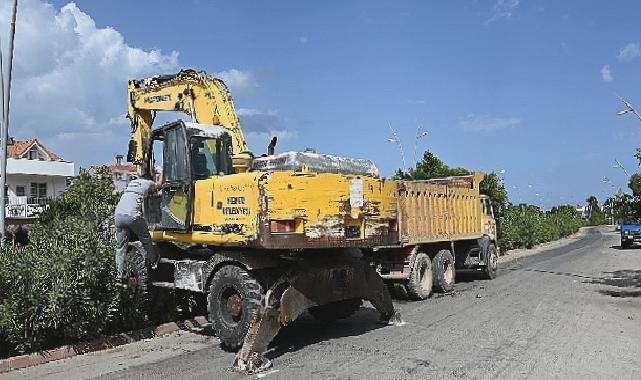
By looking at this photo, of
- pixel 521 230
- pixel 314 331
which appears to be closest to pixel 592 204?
pixel 521 230

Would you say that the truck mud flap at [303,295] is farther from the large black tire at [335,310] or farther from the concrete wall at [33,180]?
the concrete wall at [33,180]

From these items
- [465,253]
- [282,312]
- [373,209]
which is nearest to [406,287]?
[465,253]

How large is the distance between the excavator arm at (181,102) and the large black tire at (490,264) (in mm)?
10565

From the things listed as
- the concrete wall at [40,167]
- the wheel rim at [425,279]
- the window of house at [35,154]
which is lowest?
the wheel rim at [425,279]

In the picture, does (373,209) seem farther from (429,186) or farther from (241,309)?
(429,186)

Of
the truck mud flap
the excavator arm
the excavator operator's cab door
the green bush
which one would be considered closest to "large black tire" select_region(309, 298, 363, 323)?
the truck mud flap

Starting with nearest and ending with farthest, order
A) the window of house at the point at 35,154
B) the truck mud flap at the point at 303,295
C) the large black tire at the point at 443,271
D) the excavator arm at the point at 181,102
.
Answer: the truck mud flap at the point at 303,295 → the excavator arm at the point at 181,102 → the large black tire at the point at 443,271 → the window of house at the point at 35,154

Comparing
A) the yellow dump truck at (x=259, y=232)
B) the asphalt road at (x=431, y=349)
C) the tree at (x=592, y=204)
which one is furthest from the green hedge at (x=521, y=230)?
the tree at (x=592, y=204)

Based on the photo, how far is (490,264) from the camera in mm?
19594

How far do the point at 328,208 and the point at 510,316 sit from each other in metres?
5.22

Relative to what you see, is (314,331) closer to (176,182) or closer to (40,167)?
(176,182)

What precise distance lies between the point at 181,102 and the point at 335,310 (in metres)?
5.28

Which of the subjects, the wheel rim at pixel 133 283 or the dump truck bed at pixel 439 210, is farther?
the dump truck bed at pixel 439 210

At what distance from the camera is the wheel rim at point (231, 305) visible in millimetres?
8383
